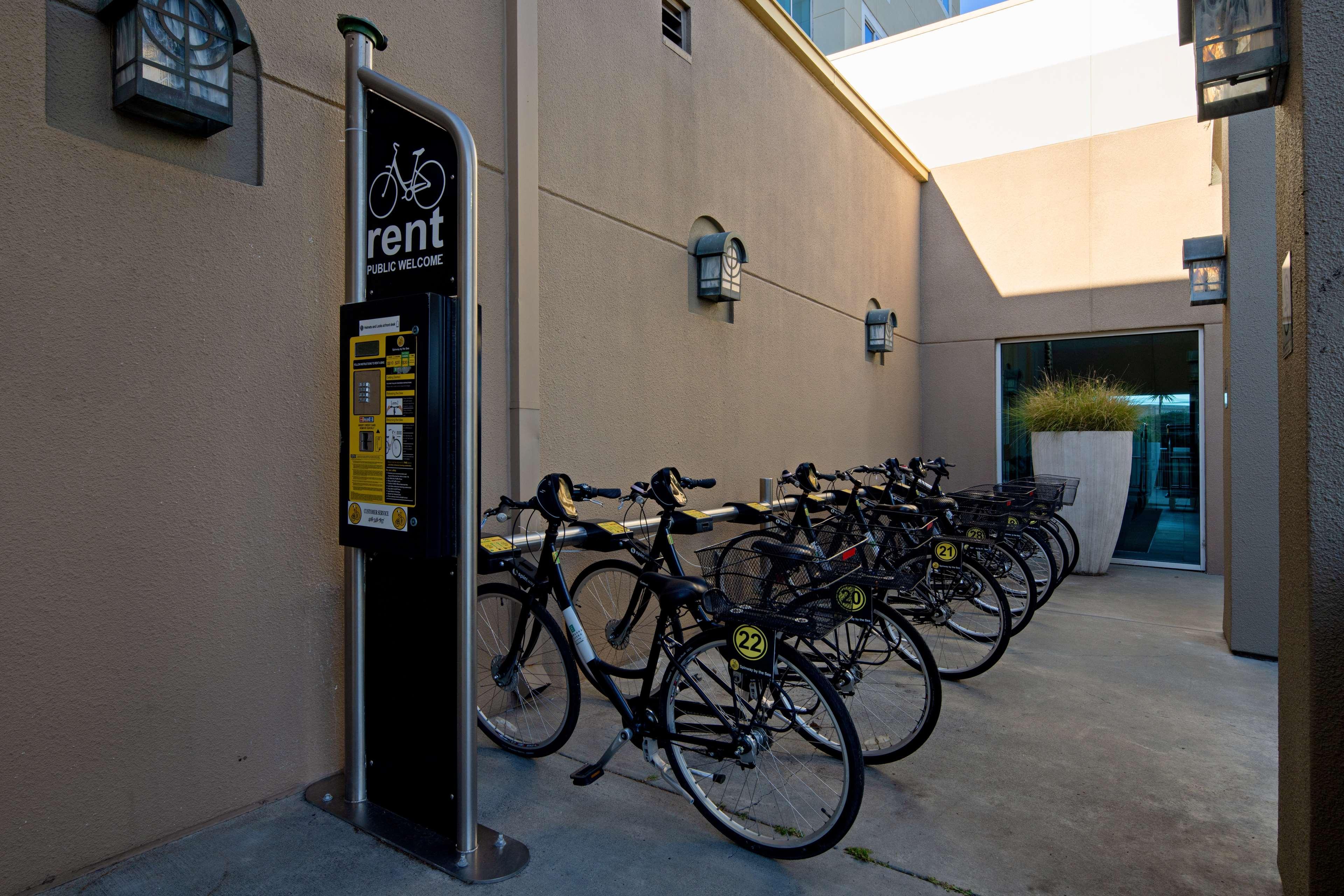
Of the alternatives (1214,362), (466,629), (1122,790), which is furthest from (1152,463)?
(466,629)

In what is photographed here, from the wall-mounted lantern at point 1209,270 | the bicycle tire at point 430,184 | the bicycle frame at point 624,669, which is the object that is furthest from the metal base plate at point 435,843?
the wall-mounted lantern at point 1209,270

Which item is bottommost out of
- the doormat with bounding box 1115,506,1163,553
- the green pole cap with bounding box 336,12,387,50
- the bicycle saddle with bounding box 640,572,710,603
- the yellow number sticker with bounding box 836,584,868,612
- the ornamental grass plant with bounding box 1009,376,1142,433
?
the doormat with bounding box 1115,506,1163,553

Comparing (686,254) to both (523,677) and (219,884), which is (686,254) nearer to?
(523,677)

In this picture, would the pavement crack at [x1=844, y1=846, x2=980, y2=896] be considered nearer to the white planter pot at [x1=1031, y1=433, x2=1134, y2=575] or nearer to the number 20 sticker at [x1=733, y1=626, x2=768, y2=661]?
the number 20 sticker at [x1=733, y1=626, x2=768, y2=661]

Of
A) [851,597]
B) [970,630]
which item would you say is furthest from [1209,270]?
[851,597]

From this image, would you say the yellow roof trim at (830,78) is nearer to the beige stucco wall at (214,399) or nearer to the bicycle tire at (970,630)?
the beige stucco wall at (214,399)

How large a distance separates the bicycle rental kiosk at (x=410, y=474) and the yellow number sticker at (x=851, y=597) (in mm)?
1126

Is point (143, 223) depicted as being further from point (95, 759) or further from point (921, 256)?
point (921, 256)

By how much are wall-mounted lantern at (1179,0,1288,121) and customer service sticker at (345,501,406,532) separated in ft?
7.53

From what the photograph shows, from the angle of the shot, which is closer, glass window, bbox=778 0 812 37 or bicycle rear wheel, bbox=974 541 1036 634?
bicycle rear wheel, bbox=974 541 1036 634

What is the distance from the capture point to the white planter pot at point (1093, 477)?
21.5ft

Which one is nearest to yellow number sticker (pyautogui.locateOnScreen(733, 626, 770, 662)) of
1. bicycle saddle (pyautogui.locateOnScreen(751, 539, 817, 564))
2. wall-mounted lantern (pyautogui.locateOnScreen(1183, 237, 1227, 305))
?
bicycle saddle (pyautogui.locateOnScreen(751, 539, 817, 564))

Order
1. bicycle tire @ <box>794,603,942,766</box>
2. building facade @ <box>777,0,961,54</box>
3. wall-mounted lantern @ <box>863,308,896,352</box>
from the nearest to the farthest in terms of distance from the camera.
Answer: bicycle tire @ <box>794,603,942,766</box> → wall-mounted lantern @ <box>863,308,896,352</box> → building facade @ <box>777,0,961,54</box>

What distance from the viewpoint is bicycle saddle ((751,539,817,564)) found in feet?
8.05
